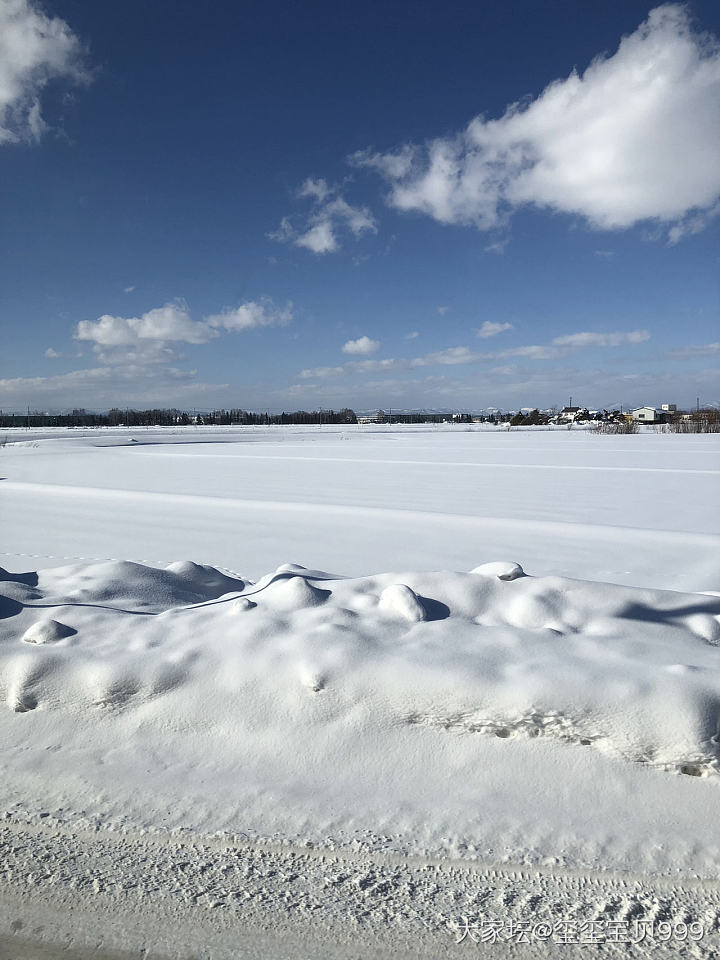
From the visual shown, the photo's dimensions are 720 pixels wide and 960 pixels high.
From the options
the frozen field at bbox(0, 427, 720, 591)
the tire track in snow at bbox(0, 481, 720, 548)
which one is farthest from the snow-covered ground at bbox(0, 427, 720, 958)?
the tire track in snow at bbox(0, 481, 720, 548)

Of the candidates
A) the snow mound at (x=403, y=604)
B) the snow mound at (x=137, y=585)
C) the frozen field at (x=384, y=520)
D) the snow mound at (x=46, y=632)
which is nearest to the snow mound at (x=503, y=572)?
the snow mound at (x=403, y=604)

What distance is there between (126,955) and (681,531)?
5.09 meters

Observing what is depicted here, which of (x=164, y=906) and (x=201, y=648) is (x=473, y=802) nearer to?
(x=164, y=906)

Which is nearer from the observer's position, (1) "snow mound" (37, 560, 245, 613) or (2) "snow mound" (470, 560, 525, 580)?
(2) "snow mound" (470, 560, 525, 580)

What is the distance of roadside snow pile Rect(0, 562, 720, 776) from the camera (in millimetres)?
1662

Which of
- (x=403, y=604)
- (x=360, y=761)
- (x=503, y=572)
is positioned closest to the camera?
(x=360, y=761)

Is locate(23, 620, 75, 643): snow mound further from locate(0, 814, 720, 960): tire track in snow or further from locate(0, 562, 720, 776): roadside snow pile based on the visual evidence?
locate(0, 814, 720, 960): tire track in snow

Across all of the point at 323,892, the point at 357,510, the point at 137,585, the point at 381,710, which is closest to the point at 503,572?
the point at 381,710

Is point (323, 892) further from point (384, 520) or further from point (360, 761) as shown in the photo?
point (384, 520)

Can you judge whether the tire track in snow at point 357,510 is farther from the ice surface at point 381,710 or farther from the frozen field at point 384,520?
the ice surface at point 381,710

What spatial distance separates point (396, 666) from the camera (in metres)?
1.86

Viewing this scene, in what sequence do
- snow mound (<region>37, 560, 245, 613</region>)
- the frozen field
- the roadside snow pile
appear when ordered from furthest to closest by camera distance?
1. the frozen field
2. snow mound (<region>37, 560, 245, 613</region>)
3. the roadside snow pile

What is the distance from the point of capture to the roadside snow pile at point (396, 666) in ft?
5.45

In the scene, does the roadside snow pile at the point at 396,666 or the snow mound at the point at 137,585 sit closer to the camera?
the roadside snow pile at the point at 396,666
